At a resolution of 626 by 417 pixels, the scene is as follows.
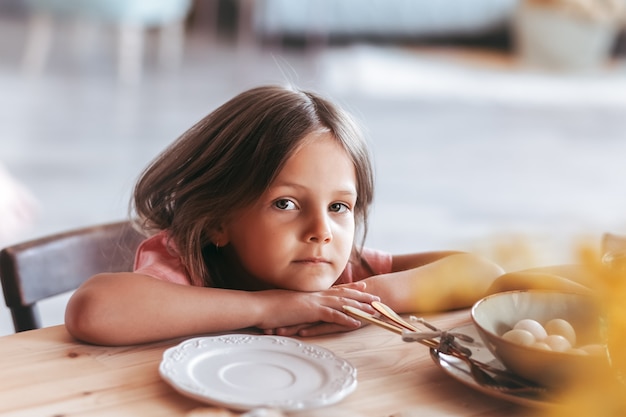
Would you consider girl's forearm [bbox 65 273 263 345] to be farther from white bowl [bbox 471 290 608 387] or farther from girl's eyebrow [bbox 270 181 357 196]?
white bowl [bbox 471 290 608 387]

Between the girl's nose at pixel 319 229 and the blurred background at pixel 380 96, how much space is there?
1505 millimetres

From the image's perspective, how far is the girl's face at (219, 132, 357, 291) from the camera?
115 centimetres

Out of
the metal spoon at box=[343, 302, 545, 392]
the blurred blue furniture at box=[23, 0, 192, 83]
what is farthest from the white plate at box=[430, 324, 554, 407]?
the blurred blue furniture at box=[23, 0, 192, 83]

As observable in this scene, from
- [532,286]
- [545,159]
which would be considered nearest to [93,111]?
[545,159]

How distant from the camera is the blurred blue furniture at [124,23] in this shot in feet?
18.0

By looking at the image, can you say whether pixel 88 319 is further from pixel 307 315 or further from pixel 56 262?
pixel 56 262

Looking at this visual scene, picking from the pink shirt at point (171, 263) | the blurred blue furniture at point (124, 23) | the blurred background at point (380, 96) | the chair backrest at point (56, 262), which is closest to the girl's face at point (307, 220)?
the pink shirt at point (171, 263)

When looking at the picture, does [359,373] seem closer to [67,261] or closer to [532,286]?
[532,286]

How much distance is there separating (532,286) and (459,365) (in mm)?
248

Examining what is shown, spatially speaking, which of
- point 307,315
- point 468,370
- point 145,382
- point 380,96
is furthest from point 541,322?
point 380,96

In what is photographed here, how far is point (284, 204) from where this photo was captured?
117cm

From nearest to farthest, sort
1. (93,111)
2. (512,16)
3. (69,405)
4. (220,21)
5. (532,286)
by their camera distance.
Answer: (69,405) → (532,286) → (93,111) → (512,16) → (220,21)

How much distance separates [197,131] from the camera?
49.5 inches

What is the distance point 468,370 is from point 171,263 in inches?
17.0
